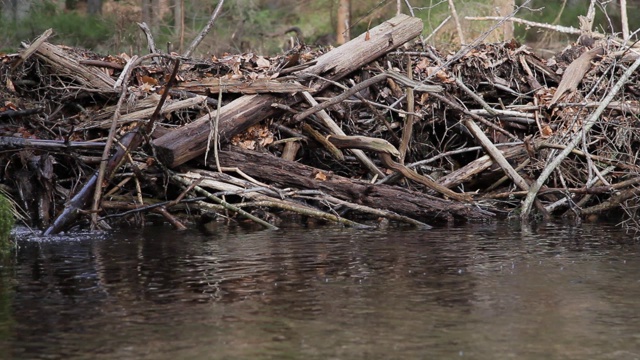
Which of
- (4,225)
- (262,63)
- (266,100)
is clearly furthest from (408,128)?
(4,225)

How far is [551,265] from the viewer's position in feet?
27.5

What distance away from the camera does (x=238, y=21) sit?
26250mm

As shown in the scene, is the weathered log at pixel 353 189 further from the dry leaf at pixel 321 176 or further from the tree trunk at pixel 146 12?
the tree trunk at pixel 146 12

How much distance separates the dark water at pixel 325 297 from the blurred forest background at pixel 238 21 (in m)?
11.2

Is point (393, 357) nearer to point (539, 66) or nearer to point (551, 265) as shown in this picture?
point (551, 265)

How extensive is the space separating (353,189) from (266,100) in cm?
169

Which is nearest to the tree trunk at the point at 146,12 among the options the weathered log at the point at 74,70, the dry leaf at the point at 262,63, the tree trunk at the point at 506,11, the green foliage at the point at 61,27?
the green foliage at the point at 61,27

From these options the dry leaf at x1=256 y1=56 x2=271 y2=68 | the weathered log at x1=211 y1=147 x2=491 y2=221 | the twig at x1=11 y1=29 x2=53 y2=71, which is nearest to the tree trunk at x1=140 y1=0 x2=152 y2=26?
the dry leaf at x1=256 y1=56 x2=271 y2=68

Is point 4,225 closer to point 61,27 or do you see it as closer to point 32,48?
point 32,48

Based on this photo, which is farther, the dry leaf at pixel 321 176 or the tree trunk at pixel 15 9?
the tree trunk at pixel 15 9

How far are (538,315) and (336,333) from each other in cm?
143

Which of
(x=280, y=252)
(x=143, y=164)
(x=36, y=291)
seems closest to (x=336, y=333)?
(x=36, y=291)

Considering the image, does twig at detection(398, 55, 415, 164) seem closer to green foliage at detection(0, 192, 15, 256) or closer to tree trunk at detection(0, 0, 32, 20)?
green foliage at detection(0, 192, 15, 256)

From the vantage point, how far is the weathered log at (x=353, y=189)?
1174 centimetres
